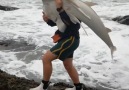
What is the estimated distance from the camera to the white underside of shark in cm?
399

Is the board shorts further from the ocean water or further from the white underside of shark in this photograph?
the ocean water

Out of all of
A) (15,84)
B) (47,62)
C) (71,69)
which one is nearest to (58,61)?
(15,84)

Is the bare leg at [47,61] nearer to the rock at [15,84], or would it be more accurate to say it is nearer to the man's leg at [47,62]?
the man's leg at [47,62]

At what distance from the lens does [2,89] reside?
4820 mm

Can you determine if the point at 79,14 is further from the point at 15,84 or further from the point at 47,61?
the point at 15,84

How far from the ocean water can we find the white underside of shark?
7.63 ft

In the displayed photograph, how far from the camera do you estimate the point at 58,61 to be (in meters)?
7.86

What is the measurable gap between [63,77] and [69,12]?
2.94m

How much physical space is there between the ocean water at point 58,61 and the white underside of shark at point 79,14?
2.32 meters

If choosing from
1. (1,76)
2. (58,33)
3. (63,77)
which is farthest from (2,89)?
Answer: (63,77)

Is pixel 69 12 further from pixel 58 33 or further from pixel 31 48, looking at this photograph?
pixel 31 48

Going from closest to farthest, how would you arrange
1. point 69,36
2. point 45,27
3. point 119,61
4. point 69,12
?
1. point 69,12
2. point 69,36
3. point 119,61
4. point 45,27

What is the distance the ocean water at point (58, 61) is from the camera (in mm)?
6797

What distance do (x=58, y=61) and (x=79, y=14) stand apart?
395 cm
